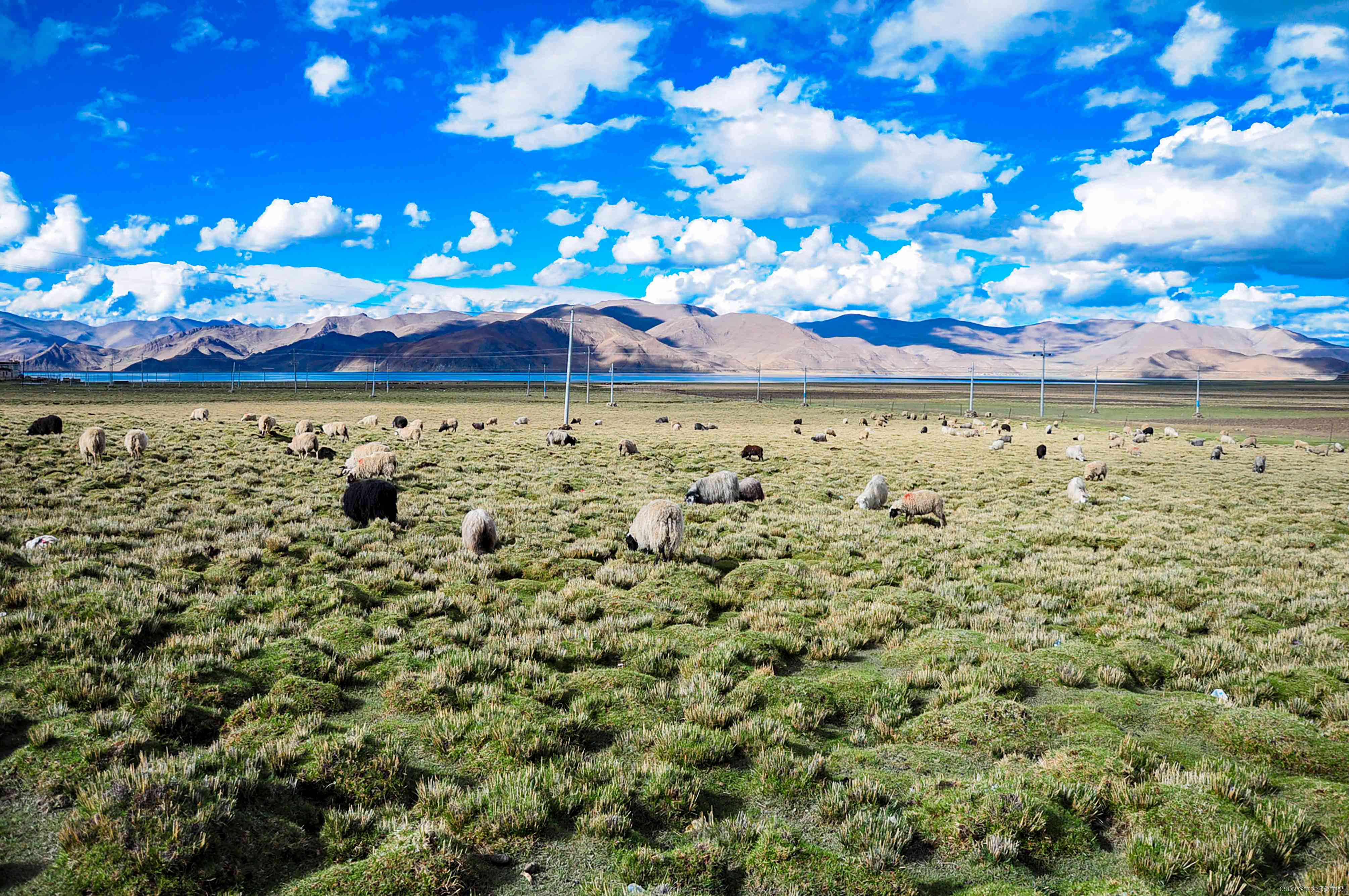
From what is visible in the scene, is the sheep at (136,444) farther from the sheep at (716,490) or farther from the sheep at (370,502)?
the sheep at (716,490)

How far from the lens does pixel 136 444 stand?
26.6 meters

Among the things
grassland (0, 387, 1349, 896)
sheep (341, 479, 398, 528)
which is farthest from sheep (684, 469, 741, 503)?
sheep (341, 479, 398, 528)

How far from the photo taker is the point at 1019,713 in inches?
292

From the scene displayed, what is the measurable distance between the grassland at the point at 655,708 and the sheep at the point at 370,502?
2.18ft

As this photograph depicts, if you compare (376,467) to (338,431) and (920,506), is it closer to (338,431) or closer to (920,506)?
(920,506)

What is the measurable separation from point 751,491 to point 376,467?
1305 cm

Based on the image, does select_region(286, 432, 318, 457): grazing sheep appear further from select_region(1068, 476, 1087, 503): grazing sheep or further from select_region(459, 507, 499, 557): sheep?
select_region(1068, 476, 1087, 503): grazing sheep

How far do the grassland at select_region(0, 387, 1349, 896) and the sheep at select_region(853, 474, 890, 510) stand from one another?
13.8ft

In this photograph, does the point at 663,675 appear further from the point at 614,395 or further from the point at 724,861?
the point at 614,395

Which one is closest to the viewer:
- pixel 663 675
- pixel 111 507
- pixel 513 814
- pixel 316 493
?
pixel 513 814

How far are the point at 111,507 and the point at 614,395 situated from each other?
104158mm

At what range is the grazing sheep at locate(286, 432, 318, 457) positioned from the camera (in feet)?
96.9

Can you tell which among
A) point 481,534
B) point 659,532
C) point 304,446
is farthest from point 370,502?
point 304,446

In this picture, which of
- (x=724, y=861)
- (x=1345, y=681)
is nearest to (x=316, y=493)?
(x=724, y=861)
